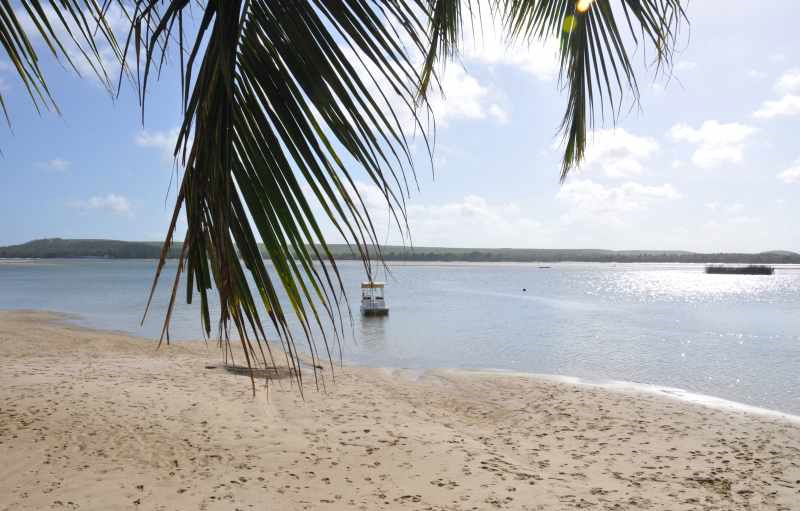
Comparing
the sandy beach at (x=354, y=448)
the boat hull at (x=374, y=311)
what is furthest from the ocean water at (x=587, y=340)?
the sandy beach at (x=354, y=448)

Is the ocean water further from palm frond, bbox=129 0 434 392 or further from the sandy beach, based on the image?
palm frond, bbox=129 0 434 392

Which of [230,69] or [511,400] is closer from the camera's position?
[230,69]

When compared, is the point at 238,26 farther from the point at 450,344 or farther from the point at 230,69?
the point at 450,344

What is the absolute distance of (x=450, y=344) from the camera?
22.6 m

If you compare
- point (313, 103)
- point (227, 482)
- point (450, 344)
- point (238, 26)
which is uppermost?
point (238, 26)

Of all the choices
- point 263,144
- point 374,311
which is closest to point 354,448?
point 263,144

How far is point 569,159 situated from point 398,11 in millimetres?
1813

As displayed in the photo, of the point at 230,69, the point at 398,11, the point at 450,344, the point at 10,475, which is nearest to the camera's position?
the point at 230,69

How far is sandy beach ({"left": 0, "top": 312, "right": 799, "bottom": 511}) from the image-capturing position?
17.1ft

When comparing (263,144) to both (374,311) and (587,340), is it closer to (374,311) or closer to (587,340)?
(587,340)

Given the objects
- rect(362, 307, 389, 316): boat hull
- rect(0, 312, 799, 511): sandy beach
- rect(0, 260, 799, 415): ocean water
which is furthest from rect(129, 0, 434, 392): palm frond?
rect(362, 307, 389, 316): boat hull

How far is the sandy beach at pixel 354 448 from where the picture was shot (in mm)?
5219

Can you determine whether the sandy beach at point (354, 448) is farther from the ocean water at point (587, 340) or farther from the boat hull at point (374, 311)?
the boat hull at point (374, 311)

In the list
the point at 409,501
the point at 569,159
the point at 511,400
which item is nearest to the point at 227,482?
the point at 409,501
